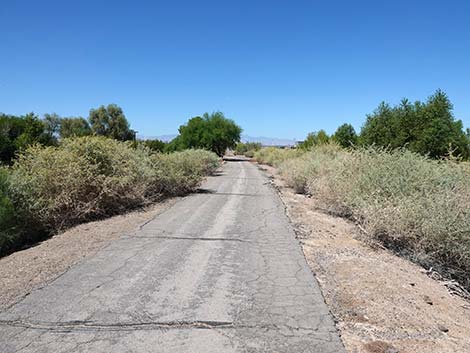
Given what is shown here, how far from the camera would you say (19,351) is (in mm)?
3691

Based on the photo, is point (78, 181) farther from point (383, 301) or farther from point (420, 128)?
point (420, 128)

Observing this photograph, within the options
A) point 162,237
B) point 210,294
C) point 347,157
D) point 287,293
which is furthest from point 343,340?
point 347,157

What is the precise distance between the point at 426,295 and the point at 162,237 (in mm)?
4998

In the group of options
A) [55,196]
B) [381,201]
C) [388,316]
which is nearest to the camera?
[388,316]

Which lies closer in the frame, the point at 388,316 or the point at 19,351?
the point at 19,351

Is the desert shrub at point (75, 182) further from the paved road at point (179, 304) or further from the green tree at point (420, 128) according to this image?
the green tree at point (420, 128)

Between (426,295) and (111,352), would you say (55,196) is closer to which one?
(111,352)

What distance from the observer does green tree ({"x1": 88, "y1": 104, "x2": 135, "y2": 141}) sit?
290 feet

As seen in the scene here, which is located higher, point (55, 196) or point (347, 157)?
point (347, 157)

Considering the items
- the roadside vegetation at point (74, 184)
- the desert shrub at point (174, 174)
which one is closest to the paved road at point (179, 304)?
the roadside vegetation at point (74, 184)

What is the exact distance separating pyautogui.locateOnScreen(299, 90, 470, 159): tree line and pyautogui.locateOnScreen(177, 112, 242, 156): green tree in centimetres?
2584

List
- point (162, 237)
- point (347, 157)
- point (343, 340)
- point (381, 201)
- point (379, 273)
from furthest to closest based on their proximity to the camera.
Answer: point (347, 157)
point (381, 201)
point (162, 237)
point (379, 273)
point (343, 340)

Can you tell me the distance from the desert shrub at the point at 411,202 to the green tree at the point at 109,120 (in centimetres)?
8114

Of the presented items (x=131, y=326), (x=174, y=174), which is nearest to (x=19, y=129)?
(x=174, y=174)
